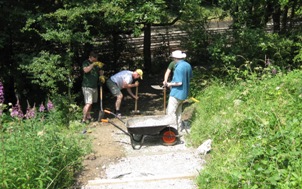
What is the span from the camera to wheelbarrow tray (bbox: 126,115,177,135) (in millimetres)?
6684

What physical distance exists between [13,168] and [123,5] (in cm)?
503

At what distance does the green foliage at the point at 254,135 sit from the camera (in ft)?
13.4

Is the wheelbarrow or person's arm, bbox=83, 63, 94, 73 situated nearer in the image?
the wheelbarrow

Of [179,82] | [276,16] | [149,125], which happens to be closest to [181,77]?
[179,82]

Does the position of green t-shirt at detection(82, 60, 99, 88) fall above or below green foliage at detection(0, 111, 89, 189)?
above

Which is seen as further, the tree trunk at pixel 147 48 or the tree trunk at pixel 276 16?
the tree trunk at pixel 147 48

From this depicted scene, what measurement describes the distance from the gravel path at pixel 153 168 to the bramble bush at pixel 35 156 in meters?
0.45

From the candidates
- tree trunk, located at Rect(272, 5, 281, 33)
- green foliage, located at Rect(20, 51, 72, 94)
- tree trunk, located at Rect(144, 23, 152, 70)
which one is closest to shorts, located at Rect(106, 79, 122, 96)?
green foliage, located at Rect(20, 51, 72, 94)

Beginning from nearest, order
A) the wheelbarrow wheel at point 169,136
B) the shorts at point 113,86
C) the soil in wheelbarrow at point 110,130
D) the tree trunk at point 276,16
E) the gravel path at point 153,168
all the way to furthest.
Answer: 1. the gravel path at point 153,168
2. the soil in wheelbarrow at point 110,130
3. the wheelbarrow wheel at point 169,136
4. the shorts at point 113,86
5. the tree trunk at point 276,16

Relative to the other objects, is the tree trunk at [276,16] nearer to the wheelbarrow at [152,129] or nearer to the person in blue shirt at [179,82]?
the person in blue shirt at [179,82]

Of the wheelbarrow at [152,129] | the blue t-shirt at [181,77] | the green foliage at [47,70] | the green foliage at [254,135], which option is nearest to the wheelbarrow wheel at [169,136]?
the wheelbarrow at [152,129]

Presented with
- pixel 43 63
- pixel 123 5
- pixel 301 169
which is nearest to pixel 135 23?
pixel 123 5

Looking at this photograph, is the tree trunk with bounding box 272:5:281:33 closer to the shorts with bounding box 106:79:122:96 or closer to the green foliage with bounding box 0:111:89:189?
the shorts with bounding box 106:79:122:96

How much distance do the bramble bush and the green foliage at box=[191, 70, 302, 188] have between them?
1.92 meters
